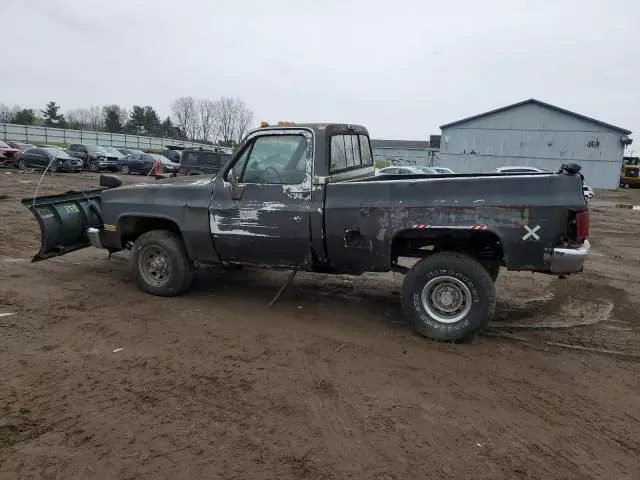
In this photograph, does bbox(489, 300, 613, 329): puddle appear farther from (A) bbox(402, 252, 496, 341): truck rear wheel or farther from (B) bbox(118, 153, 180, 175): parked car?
(B) bbox(118, 153, 180, 175): parked car

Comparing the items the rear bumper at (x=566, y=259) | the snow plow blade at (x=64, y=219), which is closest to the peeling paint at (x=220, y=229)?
the snow plow blade at (x=64, y=219)

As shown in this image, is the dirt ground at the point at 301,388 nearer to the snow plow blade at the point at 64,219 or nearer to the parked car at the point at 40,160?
the snow plow blade at the point at 64,219

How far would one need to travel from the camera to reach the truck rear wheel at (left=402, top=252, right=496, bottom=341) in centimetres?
489

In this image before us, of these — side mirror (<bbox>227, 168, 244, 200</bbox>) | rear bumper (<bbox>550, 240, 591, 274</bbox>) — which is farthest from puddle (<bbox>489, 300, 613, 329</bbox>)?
side mirror (<bbox>227, 168, 244, 200</bbox>)

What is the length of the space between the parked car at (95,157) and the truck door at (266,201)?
28635mm

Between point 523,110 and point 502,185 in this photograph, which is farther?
point 523,110

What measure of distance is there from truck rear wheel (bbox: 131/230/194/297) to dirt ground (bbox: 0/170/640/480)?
19 cm

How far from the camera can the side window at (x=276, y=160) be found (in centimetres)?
550

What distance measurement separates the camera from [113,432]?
10.7 feet

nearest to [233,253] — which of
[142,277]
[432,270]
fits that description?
[142,277]

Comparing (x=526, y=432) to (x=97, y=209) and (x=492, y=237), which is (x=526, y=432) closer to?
(x=492, y=237)

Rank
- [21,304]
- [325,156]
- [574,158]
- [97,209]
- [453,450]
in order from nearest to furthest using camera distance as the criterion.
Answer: [453,450], [325,156], [21,304], [97,209], [574,158]

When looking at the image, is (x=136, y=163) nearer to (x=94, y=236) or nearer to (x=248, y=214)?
(x=94, y=236)

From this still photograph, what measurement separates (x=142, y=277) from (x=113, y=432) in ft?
11.0
